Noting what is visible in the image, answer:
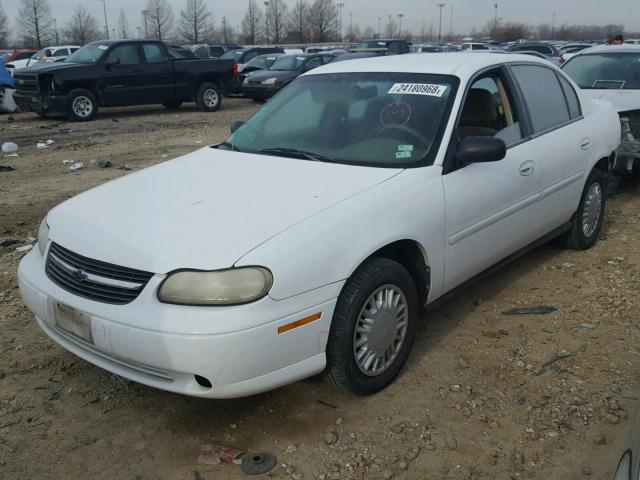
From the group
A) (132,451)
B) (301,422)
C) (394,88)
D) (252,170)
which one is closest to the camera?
(132,451)

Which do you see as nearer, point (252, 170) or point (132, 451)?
point (132, 451)

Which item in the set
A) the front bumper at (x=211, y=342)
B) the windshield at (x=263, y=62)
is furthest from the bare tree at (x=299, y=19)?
the front bumper at (x=211, y=342)

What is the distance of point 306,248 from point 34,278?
144 cm

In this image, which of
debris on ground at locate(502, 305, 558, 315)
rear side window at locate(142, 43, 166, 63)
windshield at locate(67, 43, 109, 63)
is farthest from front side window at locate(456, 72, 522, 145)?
rear side window at locate(142, 43, 166, 63)

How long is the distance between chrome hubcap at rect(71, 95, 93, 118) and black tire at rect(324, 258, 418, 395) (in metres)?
12.8

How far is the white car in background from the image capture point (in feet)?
23.1

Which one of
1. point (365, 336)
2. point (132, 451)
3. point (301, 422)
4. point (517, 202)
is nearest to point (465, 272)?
point (517, 202)

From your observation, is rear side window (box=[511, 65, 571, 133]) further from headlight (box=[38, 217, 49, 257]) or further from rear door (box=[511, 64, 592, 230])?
headlight (box=[38, 217, 49, 257])

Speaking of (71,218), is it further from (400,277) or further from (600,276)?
(600,276)

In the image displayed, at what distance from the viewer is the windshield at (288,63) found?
19625 millimetres

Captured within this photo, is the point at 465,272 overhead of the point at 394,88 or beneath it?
beneath

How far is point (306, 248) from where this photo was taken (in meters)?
A: 2.79

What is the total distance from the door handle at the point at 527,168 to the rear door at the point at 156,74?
1283 cm

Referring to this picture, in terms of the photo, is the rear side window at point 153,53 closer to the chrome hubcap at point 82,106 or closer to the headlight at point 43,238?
the chrome hubcap at point 82,106
